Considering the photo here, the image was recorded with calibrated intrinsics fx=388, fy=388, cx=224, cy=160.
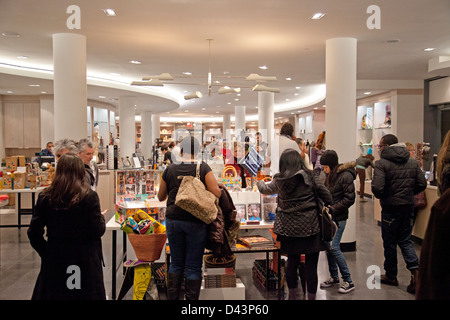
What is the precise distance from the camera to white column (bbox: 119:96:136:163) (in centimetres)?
1358

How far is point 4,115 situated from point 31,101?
1.06 metres

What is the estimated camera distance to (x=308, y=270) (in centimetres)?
353

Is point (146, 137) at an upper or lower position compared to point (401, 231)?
upper

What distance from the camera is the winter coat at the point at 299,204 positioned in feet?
11.1

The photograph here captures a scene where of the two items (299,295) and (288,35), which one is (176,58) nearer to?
(288,35)

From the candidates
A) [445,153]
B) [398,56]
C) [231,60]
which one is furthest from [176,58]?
[445,153]

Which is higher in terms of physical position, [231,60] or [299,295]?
[231,60]

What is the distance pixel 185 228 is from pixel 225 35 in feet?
13.7

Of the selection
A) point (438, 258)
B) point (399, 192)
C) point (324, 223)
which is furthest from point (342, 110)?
point (438, 258)

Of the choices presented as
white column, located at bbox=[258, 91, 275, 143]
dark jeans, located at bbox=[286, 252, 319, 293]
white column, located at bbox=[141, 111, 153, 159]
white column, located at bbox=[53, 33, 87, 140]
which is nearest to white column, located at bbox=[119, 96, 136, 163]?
white column, located at bbox=[258, 91, 275, 143]

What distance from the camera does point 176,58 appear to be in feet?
27.9

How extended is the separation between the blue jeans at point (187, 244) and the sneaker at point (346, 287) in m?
1.74

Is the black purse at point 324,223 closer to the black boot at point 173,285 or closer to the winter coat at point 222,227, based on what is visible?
the winter coat at point 222,227

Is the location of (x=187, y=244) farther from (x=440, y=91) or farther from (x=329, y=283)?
(x=440, y=91)
